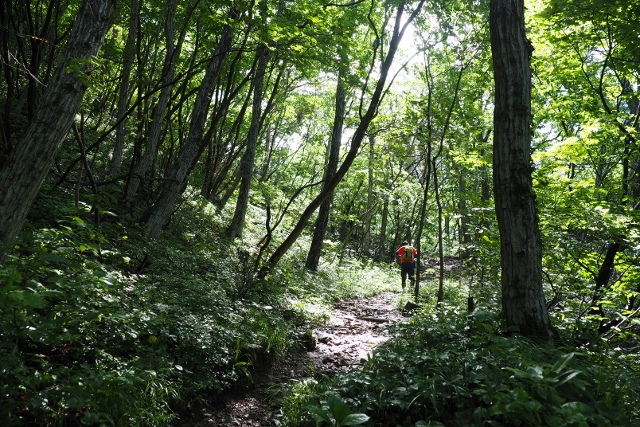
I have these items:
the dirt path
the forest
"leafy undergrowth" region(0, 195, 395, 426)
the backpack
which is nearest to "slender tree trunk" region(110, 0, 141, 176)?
the forest

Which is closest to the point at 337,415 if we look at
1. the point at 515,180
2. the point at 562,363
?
the point at 562,363

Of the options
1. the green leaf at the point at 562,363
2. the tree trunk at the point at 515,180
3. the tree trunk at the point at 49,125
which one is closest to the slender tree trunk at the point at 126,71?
the tree trunk at the point at 49,125

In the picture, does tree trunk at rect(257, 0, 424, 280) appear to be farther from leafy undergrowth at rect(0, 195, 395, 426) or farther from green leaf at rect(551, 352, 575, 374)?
green leaf at rect(551, 352, 575, 374)

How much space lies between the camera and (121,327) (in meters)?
4.00

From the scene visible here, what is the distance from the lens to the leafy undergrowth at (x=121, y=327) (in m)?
2.72

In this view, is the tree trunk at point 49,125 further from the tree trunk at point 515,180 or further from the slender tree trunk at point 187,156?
the tree trunk at point 515,180

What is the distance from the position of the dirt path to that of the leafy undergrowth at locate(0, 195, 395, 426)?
0.23 meters

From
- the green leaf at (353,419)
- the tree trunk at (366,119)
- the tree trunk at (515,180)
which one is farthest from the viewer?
the tree trunk at (366,119)

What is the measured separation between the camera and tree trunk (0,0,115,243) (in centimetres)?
383

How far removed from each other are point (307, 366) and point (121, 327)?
2786mm

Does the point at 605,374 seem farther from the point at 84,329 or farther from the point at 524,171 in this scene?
the point at 84,329

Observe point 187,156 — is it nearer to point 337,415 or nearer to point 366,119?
point 366,119

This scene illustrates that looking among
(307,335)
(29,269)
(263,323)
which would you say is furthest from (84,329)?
(307,335)

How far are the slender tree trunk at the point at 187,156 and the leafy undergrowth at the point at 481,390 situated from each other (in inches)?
209
